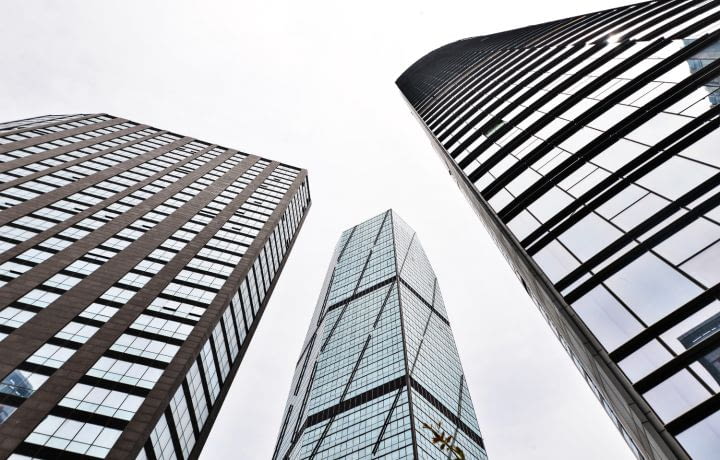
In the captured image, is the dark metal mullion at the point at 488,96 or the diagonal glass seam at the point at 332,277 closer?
the dark metal mullion at the point at 488,96

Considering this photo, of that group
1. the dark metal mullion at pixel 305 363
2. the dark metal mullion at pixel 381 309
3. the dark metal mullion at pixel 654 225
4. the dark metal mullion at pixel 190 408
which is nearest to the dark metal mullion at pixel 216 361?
the dark metal mullion at pixel 190 408

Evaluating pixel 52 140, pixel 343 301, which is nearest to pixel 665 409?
pixel 52 140

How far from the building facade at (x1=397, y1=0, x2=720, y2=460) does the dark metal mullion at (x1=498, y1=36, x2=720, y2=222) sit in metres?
0.05

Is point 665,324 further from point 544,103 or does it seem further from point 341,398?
point 341,398

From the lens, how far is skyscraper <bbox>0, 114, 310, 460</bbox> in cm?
3378

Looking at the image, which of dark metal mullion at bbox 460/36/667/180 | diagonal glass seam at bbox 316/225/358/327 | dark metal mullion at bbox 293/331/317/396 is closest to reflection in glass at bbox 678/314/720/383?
dark metal mullion at bbox 460/36/667/180

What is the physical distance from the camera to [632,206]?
48.5 ft

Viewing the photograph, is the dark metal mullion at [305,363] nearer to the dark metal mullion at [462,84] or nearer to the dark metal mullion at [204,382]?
the dark metal mullion at [204,382]

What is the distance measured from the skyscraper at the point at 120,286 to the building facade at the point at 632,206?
30629mm

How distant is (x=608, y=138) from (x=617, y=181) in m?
2.92

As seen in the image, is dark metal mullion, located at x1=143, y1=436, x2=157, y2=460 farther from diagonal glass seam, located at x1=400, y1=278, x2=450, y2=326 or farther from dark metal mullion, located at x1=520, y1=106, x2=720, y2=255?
diagonal glass seam, located at x1=400, y1=278, x2=450, y2=326

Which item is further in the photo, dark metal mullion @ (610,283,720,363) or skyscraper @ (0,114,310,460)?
skyscraper @ (0,114,310,460)

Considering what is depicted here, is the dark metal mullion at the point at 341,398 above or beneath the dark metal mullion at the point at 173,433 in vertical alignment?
above

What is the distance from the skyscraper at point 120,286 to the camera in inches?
1330
